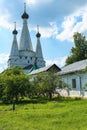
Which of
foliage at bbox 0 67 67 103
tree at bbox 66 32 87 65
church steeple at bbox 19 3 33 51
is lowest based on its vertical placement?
foliage at bbox 0 67 67 103

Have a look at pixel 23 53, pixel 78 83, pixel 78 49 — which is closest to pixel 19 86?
pixel 78 83

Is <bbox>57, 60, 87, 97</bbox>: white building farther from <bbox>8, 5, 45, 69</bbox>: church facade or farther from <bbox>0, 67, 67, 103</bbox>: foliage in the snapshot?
<bbox>8, 5, 45, 69</bbox>: church facade

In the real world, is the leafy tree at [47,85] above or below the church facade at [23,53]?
below

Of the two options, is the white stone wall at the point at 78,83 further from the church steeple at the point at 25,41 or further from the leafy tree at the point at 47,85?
the church steeple at the point at 25,41

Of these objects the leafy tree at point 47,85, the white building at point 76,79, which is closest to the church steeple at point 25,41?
the white building at point 76,79

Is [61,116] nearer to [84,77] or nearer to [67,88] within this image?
[84,77]

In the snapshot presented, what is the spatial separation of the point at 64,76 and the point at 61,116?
20.9m

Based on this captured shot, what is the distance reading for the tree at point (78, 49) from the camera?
58344 millimetres

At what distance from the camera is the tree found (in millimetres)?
58344

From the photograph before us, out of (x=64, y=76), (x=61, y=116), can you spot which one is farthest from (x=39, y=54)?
(x=61, y=116)

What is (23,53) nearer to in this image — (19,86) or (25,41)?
(25,41)

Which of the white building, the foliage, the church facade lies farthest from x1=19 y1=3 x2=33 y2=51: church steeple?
the foliage

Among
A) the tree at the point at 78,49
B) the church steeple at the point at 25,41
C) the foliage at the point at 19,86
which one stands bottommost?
the foliage at the point at 19,86

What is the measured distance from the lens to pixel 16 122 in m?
14.6
